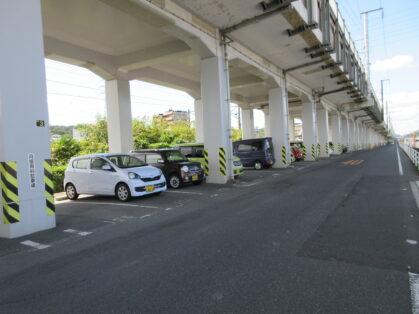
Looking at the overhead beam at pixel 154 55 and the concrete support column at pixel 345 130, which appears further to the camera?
the concrete support column at pixel 345 130

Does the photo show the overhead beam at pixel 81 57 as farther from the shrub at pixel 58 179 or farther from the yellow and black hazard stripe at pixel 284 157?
the yellow and black hazard stripe at pixel 284 157

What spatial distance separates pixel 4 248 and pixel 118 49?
1134cm

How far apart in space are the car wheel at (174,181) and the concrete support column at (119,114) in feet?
16.7

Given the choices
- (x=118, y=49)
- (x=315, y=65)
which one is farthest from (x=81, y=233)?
(x=315, y=65)

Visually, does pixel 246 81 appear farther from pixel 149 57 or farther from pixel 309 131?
pixel 149 57

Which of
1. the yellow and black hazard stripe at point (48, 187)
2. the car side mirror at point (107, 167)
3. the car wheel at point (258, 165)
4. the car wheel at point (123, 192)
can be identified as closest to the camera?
the yellow and black hazard stripe at point (48, 187)

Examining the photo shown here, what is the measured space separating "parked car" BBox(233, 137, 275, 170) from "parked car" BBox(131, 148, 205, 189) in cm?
716

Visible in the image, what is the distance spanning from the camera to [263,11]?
10898 mm

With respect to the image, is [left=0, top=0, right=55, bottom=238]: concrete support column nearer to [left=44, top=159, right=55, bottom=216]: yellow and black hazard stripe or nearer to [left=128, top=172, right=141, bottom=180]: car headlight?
[left=44, top=159, right=55, bottom=216]: yellow and black hazard stripe

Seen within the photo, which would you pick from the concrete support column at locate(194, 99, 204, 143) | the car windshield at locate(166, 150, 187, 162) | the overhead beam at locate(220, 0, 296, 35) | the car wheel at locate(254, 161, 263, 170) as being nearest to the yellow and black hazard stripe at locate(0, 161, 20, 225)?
the car windshield at locate(166, 150, 187, 162)

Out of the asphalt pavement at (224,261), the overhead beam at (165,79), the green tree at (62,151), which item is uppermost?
the overhead beam at (165,79)

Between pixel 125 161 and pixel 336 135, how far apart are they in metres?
34.0

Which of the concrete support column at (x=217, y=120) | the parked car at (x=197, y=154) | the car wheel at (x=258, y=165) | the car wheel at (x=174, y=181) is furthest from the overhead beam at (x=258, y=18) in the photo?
the car wheel at (x=258, y=165)

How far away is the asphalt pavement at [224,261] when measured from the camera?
297 centimetres
